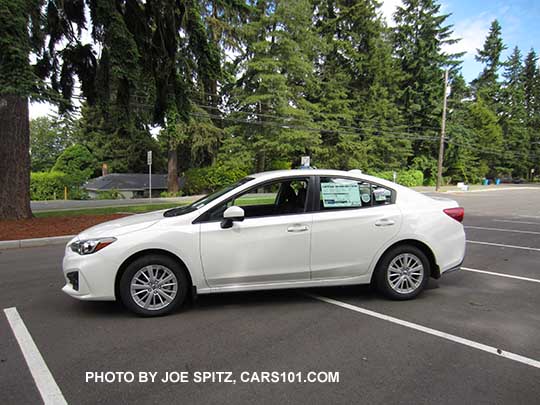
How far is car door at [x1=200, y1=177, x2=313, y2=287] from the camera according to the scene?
3801 millimetres

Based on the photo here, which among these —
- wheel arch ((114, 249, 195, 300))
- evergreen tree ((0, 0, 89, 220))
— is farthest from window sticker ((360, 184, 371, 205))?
evergreen tree ((0, 0, 89, 220))

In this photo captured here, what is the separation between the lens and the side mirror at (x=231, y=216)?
12.2 feet

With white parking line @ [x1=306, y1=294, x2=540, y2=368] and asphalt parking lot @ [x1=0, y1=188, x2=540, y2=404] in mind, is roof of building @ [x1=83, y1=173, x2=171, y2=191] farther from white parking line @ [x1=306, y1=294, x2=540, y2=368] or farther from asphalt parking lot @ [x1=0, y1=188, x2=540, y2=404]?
white parking line @ [x1=306, y1=294, x2=540, y2=368]

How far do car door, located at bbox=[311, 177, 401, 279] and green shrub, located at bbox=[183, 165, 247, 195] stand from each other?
2206 cm

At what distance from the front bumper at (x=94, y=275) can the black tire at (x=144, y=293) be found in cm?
13

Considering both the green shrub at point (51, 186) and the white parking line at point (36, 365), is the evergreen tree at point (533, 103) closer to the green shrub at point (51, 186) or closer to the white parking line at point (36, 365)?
the green shrub at point (51, 186)

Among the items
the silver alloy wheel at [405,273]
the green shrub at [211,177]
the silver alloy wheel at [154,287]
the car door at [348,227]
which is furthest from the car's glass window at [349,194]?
the green shrub at [211,177]

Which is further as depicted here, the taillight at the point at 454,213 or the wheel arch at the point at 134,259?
the taillight at the point at 454,213

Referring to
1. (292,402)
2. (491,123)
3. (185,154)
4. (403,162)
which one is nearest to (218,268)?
(292,402)

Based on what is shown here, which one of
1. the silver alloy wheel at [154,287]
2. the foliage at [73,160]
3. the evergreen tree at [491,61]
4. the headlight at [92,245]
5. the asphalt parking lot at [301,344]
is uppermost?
the evergreen tree at [491,61]

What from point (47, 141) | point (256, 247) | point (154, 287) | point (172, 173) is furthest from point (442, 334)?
point (47, 141)

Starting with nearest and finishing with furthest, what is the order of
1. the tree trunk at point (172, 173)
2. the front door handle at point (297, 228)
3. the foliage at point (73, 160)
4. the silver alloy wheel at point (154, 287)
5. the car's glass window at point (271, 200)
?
the silver alloy wheel at point (154, 287) → the front door handle at point (297, 228) → the car's glass window at point (271, 200) → the tree trunk at point (172, 173) → the foliage at point (73, 160)

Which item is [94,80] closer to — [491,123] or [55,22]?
[55,22]

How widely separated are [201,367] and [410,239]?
286cm
